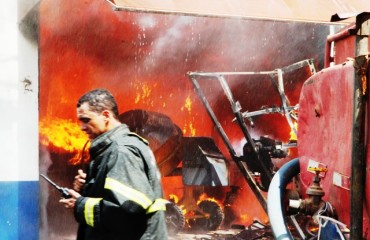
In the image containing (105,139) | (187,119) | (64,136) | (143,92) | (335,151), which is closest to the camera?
(335,151)

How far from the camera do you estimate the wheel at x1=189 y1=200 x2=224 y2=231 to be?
647cm

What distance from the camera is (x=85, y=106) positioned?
3.44 m

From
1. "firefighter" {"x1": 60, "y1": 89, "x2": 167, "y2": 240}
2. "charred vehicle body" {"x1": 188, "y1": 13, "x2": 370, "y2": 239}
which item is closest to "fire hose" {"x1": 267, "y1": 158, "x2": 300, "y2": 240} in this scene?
"charred vehicle body" {"x1": 188, "y1": 13, "x2": 370, "y2": 239}

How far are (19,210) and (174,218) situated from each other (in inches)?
72.6

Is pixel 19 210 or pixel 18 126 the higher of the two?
pixel 18 126

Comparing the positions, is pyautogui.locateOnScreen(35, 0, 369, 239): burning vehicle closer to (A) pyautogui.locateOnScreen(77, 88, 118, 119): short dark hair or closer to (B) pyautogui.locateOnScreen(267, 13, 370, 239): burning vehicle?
(B) pyautogui.locateOnScreen(267, 13, 370, 239): burning vehicle

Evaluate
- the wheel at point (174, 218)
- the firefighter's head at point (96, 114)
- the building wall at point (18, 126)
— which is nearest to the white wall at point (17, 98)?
the building wall at point (18, 126)

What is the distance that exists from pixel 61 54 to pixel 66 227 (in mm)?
2025

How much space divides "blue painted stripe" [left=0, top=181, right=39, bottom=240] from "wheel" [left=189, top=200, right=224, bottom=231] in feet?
6.20

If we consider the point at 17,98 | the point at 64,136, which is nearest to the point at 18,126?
the point at 17,98

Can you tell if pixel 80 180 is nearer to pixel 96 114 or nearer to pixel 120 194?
pixel 96 114

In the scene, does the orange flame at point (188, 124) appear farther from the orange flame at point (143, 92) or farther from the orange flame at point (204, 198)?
the orange flame at point (204, 198)

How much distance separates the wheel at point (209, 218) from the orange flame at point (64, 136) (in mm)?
1562

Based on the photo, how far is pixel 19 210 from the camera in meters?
5.62
